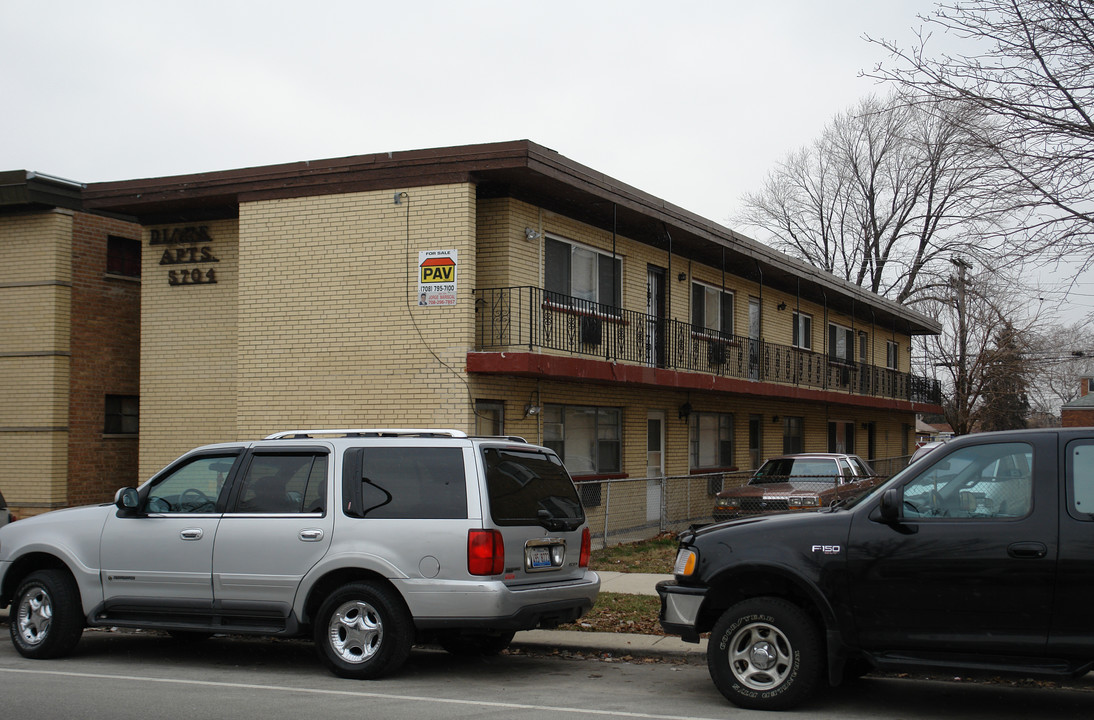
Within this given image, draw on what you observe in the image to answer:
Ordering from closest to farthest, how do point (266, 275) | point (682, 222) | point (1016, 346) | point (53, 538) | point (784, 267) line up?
point (53, 538), point (266, 275), point (682, 222), point (784, 267), point (1016, 346)

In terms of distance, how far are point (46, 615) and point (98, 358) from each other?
11455mm

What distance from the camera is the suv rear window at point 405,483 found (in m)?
8.16

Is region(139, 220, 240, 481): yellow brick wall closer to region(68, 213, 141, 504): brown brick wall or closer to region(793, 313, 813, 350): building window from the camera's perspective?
region(68, 213, 141, 504): brown brick wall

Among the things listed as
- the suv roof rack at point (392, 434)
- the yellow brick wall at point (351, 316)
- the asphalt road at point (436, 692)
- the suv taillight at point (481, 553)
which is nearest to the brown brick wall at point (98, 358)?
the yellow brick wall at point (351, 316)

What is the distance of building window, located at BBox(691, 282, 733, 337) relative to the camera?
23.3 meters

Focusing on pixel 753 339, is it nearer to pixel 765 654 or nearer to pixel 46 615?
pixel 765 654

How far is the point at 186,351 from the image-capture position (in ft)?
61.6

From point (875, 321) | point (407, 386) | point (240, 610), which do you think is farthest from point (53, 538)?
point (875, 321)

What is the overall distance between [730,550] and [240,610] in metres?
3.86

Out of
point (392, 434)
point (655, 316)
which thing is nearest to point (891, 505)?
point (392, 434)

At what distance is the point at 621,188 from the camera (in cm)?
1795

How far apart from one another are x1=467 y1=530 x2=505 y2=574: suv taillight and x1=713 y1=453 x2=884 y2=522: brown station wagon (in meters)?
10.2

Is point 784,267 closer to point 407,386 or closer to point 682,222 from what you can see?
point 682,222

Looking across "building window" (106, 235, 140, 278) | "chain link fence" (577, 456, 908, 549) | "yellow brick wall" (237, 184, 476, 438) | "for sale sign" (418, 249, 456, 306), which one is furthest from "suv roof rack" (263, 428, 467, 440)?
"building window" (106, 235, 140, 278)
